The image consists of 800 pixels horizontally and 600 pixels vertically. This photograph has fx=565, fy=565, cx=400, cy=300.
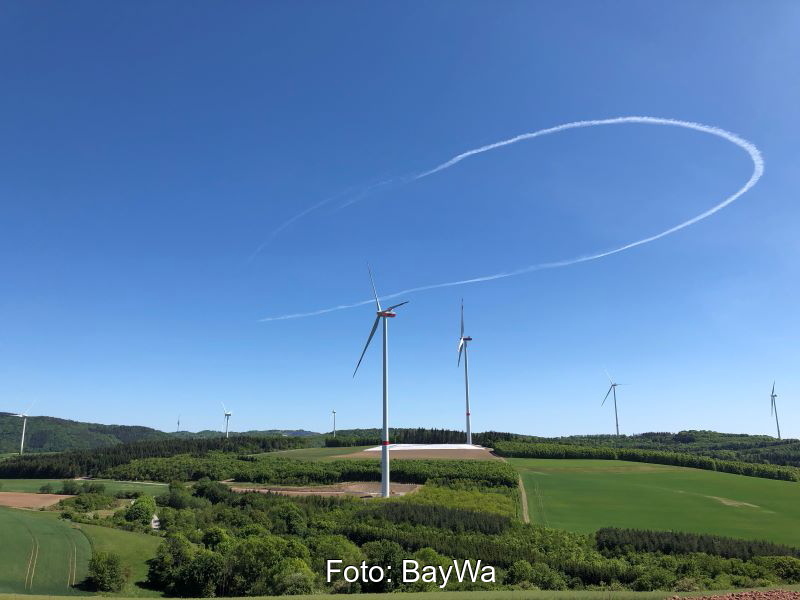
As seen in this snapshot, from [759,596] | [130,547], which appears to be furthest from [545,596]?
[130,547]

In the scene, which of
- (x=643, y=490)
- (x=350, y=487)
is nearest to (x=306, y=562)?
(x=350, y=487)

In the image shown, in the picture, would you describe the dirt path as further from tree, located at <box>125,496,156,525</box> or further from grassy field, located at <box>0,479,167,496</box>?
grassy field, located at <box>0,479,167,496</box>

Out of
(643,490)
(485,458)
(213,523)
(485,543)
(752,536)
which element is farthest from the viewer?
(485,458)

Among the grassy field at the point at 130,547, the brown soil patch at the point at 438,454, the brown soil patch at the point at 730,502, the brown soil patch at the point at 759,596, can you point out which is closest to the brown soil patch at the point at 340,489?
the brown soil patch at the point at 438,454

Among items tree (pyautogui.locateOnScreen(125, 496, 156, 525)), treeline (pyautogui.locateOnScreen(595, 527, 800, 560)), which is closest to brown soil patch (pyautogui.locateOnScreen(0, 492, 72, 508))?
tree (pyautogui.locateOnScreen(125, 496, 156, 525))

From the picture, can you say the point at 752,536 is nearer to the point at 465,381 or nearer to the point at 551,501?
the point at 551,501

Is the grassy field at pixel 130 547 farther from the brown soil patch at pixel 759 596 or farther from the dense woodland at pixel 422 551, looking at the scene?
the brown soil patch at pixel 759 596
